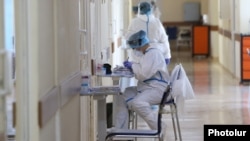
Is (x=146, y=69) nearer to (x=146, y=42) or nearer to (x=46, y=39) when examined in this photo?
(x=146, y=42)

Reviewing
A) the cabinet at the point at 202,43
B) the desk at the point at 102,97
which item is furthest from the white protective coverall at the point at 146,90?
the cabinet at the point at 202,43

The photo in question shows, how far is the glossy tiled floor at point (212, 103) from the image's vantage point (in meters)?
8.02

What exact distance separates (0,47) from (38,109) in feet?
4.86

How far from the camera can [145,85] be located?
629 cm

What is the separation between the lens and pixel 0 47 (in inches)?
186

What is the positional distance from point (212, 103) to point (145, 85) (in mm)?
3976

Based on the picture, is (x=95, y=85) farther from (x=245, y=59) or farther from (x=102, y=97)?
(x=245, y=59)

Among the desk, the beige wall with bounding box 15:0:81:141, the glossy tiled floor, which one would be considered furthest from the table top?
the glossy tiled floor

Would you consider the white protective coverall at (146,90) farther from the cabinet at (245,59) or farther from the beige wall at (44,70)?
the cabinet at (245,59)

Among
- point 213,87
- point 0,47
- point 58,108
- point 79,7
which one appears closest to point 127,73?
point 79,7

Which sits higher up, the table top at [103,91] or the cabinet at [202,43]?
the cabinet at [202,43]

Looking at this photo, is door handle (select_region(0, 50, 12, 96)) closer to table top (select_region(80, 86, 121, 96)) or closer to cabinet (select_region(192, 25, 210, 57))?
table top (select_region(80, 86, 121, 96))

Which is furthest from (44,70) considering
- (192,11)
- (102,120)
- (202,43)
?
(192,11)

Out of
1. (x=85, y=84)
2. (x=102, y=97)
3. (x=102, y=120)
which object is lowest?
(x=102, y=120)
